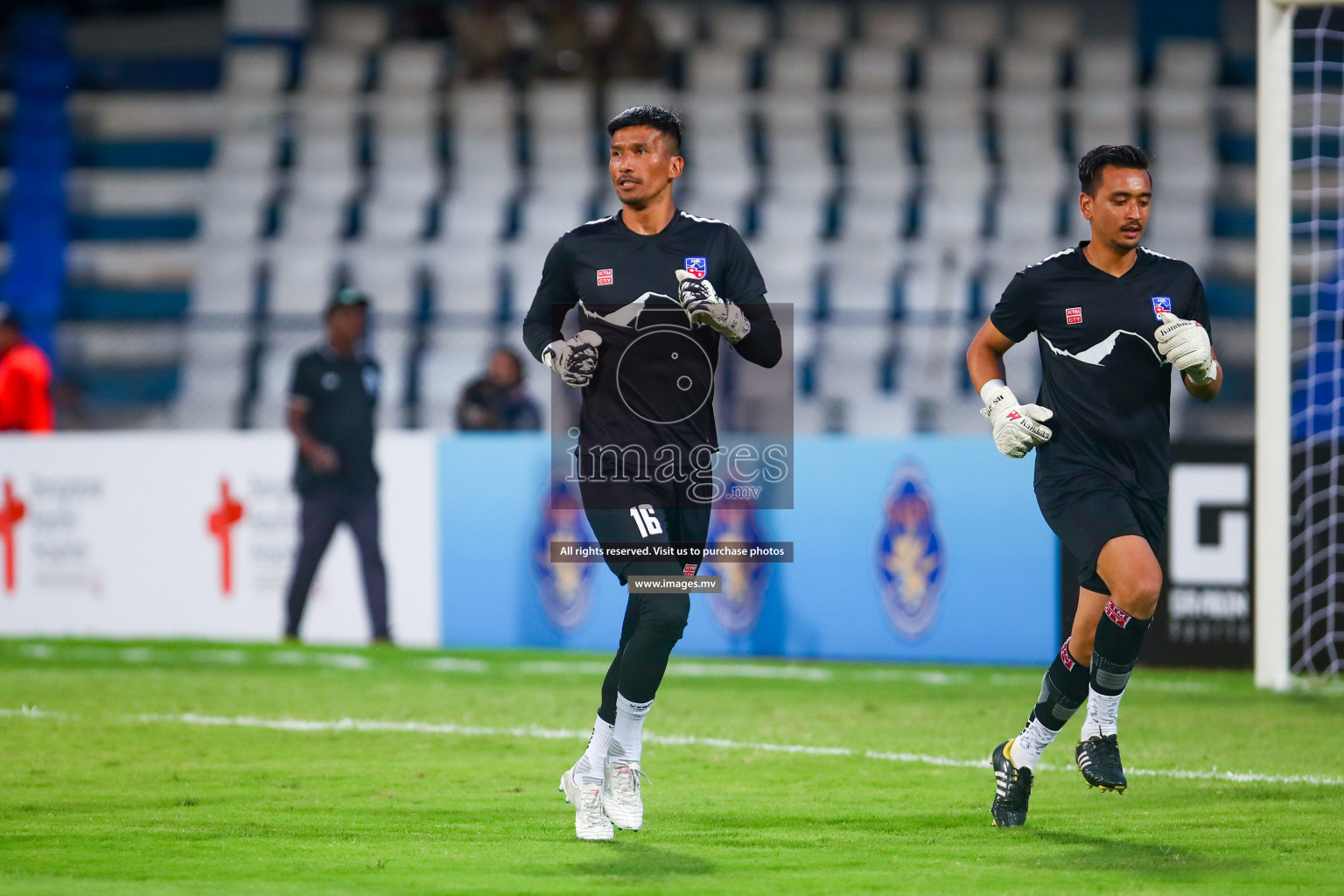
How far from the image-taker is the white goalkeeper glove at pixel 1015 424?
19.4ft

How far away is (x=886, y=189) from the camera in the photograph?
18.2 meters

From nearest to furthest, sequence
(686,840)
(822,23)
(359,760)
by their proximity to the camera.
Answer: (686,840)
(359,760)
(822,23)

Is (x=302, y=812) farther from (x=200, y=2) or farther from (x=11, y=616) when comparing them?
(x=200, y=2)

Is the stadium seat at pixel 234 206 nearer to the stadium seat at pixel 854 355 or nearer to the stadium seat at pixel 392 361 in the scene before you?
the stadium seat at pixel 392 361

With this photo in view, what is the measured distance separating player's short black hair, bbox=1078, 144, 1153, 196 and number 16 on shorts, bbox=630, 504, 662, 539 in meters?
1.90

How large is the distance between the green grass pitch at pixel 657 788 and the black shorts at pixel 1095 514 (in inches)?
36.9

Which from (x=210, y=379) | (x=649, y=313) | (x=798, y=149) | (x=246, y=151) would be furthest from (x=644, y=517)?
(x=246, y=151)

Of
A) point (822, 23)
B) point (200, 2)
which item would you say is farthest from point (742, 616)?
point (200, 2)

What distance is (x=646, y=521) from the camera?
18.5 ft

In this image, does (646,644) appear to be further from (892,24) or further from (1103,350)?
(892,24)

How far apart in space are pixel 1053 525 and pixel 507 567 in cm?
700

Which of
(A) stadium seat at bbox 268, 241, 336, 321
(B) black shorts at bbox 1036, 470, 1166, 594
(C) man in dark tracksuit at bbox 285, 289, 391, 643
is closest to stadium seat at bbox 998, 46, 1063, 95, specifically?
(A) stadium seat at bbox 268, 241, 336, 321

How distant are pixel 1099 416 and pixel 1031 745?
116 centimetres

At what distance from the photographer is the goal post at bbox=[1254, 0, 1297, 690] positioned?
9.84m
